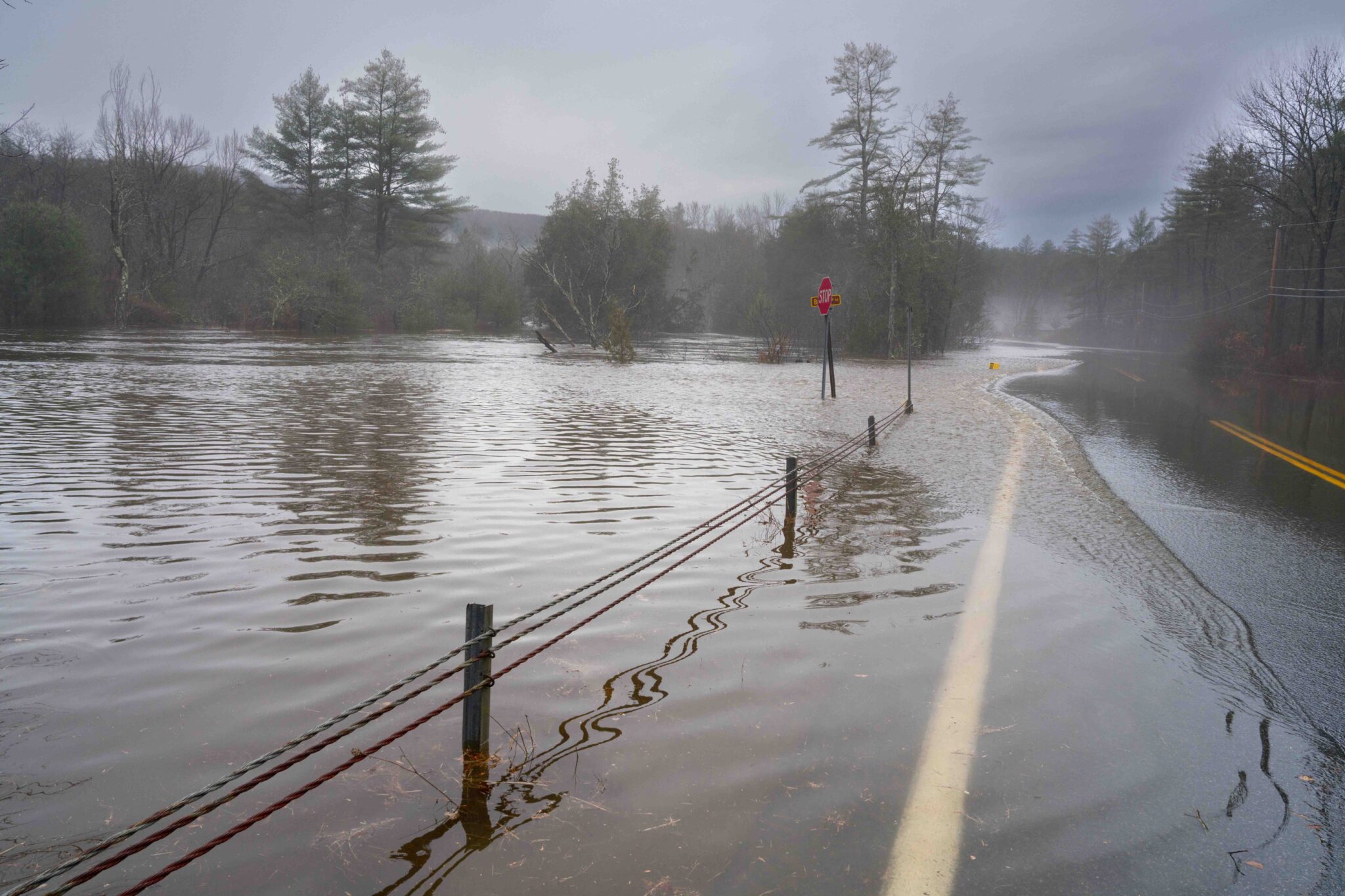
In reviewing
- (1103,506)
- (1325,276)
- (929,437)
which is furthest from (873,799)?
(1325,276)

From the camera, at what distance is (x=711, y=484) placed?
9242 mm

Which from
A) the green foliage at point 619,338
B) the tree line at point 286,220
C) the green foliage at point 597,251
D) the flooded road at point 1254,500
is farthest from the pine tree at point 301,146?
the flooded road at point 1254,500

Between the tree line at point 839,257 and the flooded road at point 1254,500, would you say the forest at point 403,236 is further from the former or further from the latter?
the flooded road at point 1254,500

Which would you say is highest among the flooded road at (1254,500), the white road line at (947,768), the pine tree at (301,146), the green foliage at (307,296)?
the pine tree at (301,146)

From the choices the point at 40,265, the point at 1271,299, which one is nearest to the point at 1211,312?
the point at 1271,299

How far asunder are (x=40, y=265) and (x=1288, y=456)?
44972mm

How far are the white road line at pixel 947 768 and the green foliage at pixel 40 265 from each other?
4280 cm

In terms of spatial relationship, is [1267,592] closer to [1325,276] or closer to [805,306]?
[1325,276]

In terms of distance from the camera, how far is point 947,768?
332cm

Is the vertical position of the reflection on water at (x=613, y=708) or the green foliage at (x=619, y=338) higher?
the green foliage at (x=619, y=338)

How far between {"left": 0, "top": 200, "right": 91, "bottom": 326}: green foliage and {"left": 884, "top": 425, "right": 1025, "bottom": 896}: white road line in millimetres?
42797

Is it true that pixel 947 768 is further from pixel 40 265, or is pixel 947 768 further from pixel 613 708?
pixel 40 265

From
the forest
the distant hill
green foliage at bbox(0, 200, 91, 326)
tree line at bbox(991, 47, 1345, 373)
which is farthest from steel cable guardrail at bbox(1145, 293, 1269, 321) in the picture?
the distant hill

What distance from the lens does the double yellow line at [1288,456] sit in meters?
10.4
